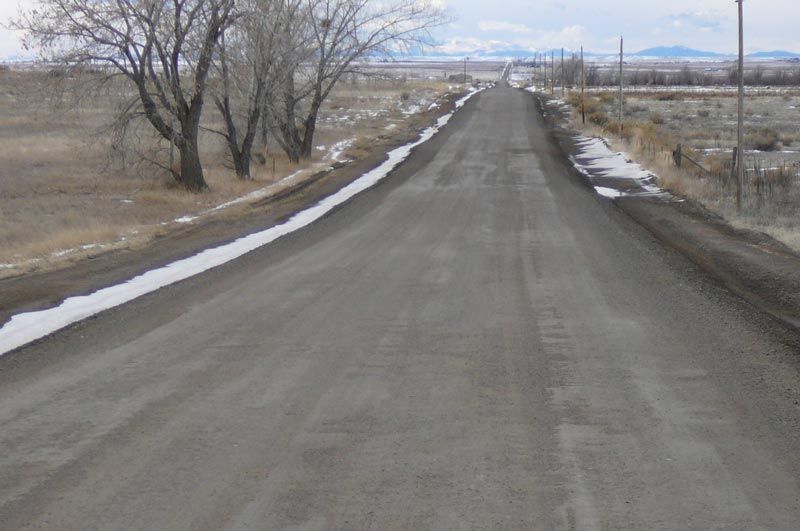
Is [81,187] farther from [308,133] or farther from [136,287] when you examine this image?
[136,287]

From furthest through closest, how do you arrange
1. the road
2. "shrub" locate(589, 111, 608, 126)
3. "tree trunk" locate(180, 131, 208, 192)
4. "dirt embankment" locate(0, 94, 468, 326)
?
"shrub" locate(589, 111, 608, 126), "tree trunk" locate(180, 131, 208, 192), "dirt embankment" locate(0, 94, 468, 326), the road

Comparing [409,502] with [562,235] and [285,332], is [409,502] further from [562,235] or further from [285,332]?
[562,235]

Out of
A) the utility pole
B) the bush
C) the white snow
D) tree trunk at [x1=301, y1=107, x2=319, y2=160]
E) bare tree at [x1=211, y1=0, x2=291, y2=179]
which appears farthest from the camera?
the bush

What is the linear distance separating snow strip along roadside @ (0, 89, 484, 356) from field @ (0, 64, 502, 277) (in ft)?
6.44

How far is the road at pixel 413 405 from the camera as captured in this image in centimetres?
486

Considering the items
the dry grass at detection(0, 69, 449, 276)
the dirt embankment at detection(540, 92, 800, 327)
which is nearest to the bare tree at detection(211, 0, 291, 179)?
the dry grass at detection(0, 69, 449, 276)

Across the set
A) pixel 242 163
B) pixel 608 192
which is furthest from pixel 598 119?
pixel 608 192

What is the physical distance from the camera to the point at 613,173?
26.4 meters

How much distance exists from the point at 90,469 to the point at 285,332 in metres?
3.54

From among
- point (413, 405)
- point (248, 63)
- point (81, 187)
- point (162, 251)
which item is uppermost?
point (248, 63)

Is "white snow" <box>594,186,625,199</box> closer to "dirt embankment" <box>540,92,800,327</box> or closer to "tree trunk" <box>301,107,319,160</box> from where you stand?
"dirt embankment" <box>540,92,800,327</box>

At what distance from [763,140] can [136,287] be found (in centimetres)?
3455

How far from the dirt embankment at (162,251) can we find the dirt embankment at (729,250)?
7.53 m

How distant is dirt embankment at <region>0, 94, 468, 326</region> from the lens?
36.3ft
